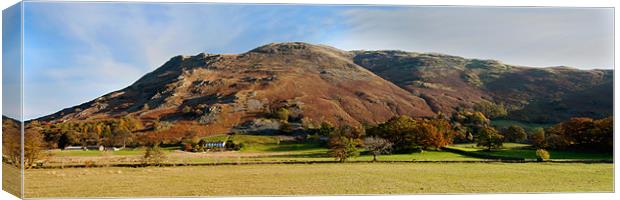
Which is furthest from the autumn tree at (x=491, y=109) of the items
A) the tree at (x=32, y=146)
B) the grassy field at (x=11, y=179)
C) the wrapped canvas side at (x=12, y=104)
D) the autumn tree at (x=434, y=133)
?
the grassy field at (x=11, y=179)

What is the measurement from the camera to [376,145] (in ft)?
67.6

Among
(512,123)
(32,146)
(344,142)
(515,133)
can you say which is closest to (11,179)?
(32,146)

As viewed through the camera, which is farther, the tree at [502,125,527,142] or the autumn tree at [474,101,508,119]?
the tree at [502,125,527,142]

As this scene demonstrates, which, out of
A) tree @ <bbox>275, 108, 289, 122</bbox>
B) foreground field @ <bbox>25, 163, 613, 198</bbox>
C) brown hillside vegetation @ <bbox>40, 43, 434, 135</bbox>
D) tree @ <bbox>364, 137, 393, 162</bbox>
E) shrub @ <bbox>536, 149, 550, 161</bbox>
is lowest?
foreground field @ <bbox>25, 163, 613, 198</bbox>

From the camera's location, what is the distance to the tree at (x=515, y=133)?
2128 centimetres

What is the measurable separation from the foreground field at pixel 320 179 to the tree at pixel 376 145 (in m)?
0.47

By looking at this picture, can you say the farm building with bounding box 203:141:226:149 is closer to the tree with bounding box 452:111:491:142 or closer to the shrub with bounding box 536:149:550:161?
the tree with bounding box 452:111:491:142

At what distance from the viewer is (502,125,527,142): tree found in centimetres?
2128

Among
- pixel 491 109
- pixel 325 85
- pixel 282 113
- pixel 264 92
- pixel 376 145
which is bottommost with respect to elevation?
pixel 376 145

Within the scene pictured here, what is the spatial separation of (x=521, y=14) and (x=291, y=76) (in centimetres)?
706

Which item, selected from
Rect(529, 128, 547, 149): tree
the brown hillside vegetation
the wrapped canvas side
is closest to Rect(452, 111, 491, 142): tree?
the brown hillside vegetation

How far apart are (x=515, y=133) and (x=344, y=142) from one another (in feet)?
18.2

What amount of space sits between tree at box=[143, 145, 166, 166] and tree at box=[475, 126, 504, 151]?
9714mm

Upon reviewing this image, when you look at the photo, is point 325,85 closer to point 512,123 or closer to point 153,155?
point 153,155
